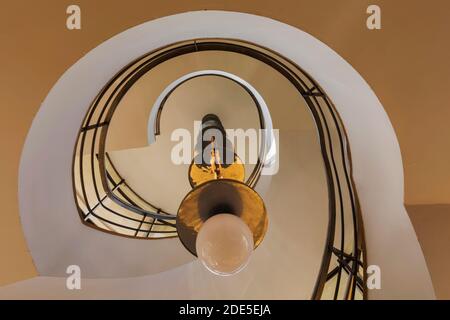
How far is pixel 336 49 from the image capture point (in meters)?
1.90

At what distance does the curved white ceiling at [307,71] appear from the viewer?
2.01 meters

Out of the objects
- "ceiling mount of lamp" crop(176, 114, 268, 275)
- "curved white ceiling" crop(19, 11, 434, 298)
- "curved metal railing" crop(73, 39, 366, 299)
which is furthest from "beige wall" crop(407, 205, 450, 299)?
"ceiling mount of lamp" crop(176, 114, 268, 275)

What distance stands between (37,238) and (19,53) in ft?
3.54

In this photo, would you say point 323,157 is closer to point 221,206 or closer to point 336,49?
point 336,49

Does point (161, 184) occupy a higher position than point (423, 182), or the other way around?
point (161, 184)

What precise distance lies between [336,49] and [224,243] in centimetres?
104

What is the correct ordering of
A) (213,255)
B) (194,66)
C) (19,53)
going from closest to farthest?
(213,255)
(19,53)
(194,66)

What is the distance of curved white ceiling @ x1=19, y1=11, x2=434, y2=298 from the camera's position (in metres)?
2.01

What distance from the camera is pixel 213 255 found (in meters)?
1.58

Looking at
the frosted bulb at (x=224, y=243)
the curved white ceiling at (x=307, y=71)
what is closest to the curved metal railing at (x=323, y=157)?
Result: the curved white ceiling at (x=307, y=71)

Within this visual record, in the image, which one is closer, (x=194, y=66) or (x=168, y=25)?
(x=168, y=25)

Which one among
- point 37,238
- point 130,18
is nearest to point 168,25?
point 130,18

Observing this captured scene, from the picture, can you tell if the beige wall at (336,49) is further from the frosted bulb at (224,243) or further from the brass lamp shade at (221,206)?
the frosted bulb at (224,243)
